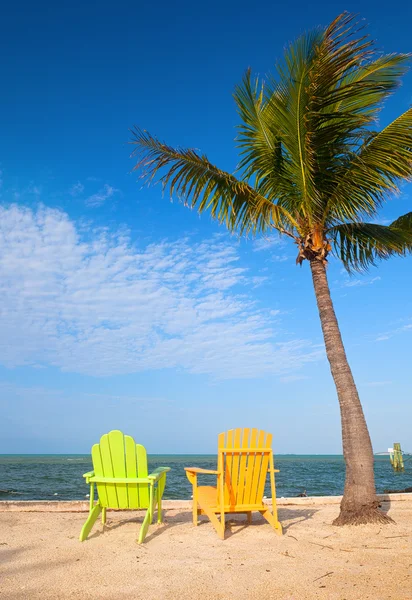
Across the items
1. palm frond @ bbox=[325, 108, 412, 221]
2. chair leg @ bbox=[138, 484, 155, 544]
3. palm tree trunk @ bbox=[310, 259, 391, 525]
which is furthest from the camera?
palm frond @ bbox=[325, 108, 412, 221]

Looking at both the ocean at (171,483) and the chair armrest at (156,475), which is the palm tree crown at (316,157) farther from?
the ocean at (171,483)

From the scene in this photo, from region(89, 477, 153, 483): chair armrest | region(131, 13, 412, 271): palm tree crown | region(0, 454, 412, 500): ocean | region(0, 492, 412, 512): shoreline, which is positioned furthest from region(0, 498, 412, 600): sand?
region(0, 454, 412, 500): ocean

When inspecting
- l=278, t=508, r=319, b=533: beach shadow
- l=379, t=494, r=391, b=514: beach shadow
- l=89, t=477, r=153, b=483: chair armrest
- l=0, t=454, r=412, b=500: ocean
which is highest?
l=89, t=477, r=153, b=483: chair armrest

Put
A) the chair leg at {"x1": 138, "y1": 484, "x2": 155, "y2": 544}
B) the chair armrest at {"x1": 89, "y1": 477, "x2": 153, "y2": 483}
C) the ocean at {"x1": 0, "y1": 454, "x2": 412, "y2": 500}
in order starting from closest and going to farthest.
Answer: the chair leg at {"x1": 138, "y1": 484, "x2": 155, "y2": 544}
the chair armrest at {"x1": 89, "y1": 477, "x2": 153, "y2": 483}
the ocean at {"x1": 0, "y1": 454, "x2": 412, "y2": 500}

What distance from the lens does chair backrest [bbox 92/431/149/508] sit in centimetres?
522

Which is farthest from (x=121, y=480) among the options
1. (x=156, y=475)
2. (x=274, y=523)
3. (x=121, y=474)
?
(x=274, y=523)

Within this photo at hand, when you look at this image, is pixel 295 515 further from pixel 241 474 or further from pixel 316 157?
pixel 316 157

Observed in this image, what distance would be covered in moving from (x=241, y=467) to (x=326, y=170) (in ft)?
15.4

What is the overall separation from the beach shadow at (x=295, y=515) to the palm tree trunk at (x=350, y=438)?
543mm

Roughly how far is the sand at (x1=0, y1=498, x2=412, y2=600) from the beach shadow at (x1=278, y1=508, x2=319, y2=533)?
61 mm

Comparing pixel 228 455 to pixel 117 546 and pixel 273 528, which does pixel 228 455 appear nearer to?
pixel 273 528

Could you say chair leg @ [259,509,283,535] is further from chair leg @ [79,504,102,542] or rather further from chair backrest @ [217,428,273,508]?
chair leg @ [79,504,102,542]

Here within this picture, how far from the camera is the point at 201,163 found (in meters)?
7.71

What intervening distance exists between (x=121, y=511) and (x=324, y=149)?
6415 millimetres
